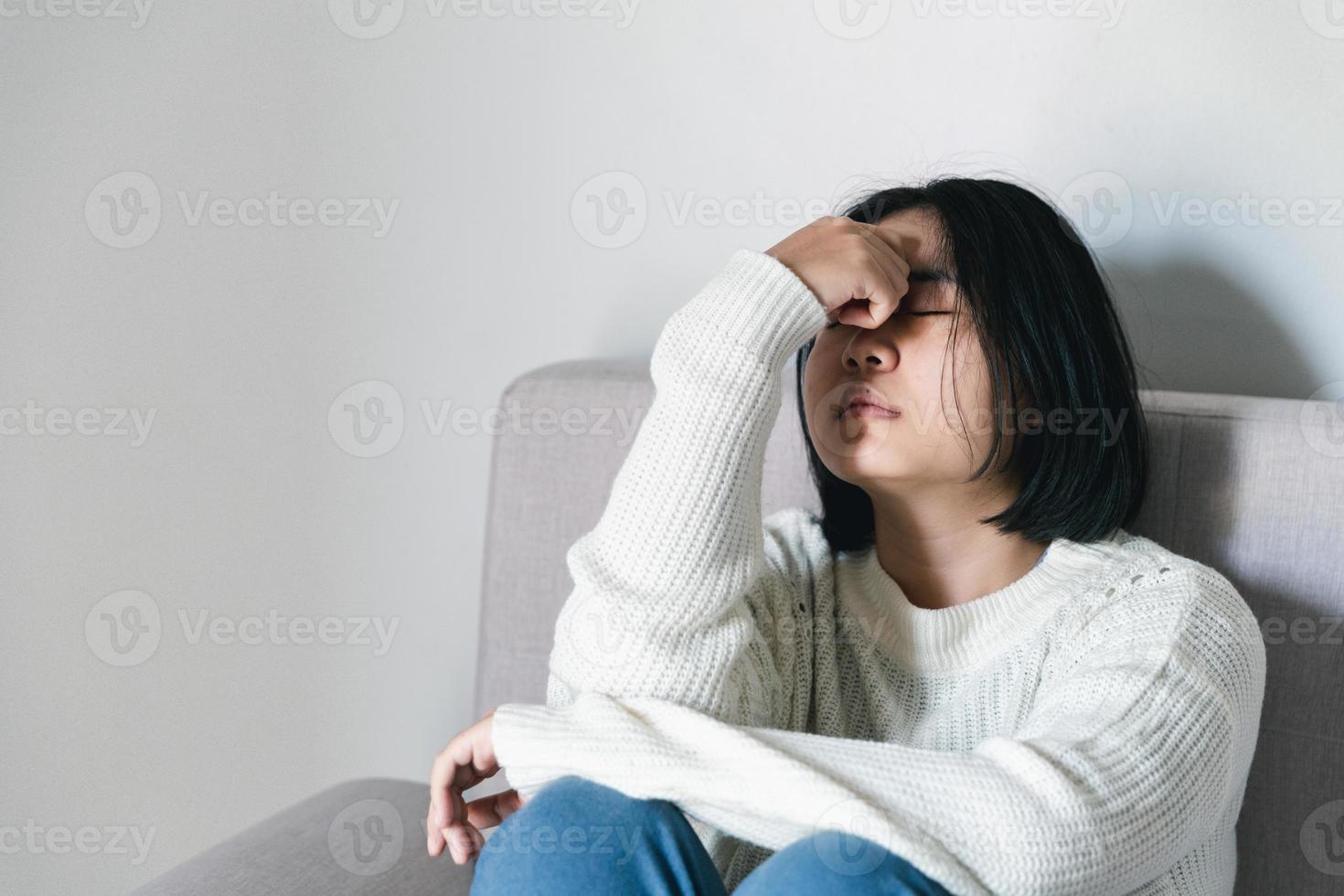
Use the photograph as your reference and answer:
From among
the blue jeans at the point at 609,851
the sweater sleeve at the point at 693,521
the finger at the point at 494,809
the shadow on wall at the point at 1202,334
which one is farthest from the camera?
the shadow on wall at the point at 1202,334

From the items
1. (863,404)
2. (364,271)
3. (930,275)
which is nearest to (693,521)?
(863,404)

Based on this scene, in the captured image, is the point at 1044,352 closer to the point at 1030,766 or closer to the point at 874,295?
the point at 874,295

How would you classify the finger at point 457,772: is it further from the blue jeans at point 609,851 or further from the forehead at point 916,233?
the forehead at point 916,233

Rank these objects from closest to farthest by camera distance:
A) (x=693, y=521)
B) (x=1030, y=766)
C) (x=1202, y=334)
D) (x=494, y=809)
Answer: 1. (x=1030, y=766)
2. (x=693, y=521)
3. (x=494, y=809)
4. (x=1202, y=334)

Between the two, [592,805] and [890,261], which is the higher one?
[890,261]

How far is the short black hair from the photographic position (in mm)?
938

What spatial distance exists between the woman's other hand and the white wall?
2.00ft

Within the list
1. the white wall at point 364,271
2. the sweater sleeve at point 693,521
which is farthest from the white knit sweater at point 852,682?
the white wall at point 364,271

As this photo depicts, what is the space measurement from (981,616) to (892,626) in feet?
0.27

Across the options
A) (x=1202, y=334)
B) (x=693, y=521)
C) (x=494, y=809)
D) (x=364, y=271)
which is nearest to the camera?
(x=693, y=521)

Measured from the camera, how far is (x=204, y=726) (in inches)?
62.6

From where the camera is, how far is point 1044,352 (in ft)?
3.11

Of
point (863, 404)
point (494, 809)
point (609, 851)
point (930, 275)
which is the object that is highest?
point (930, 275)

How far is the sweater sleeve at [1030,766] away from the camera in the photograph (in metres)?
0.71
